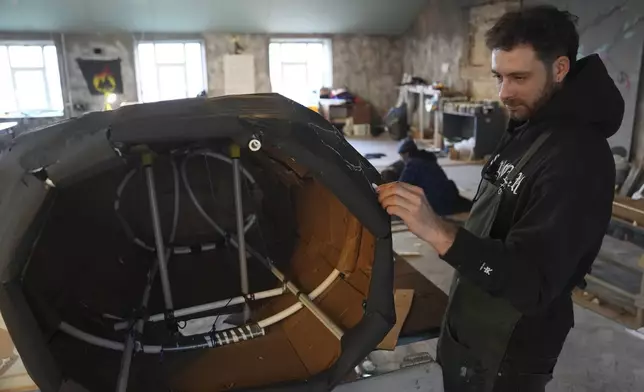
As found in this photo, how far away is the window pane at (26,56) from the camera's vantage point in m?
9.02

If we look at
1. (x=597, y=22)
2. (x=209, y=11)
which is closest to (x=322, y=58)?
(x=209, y=11)

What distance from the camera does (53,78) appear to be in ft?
30.2

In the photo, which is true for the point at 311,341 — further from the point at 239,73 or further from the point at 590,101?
the point at 239,73

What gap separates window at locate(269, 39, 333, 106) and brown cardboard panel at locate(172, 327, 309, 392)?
8.98m

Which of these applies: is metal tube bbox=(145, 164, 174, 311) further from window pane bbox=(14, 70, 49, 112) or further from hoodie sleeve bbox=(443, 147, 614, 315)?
window pane bbox=(14, 70, 49, 112)

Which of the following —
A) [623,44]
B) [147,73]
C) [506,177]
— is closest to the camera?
[506,177]

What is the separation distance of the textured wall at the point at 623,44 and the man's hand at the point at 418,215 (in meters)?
5.16

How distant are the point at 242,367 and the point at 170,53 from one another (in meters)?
9.31


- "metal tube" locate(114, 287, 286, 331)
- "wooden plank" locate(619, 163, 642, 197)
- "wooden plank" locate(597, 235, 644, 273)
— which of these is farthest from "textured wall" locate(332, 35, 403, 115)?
"metal tube" locate(114, 287, 286, 331)

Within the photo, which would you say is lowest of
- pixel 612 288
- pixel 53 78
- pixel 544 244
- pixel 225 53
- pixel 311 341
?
pixel 612 288

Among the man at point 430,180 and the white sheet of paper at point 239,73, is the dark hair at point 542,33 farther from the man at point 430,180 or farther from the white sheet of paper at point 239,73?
the white sheet of paper at point 239,73

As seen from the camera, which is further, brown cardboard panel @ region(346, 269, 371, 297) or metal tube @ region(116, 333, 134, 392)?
brown cardboard panel @ region(346, 269, 371, 297)

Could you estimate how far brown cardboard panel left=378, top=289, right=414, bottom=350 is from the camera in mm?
1609

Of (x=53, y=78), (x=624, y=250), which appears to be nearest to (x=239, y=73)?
(x=53, y=78)
